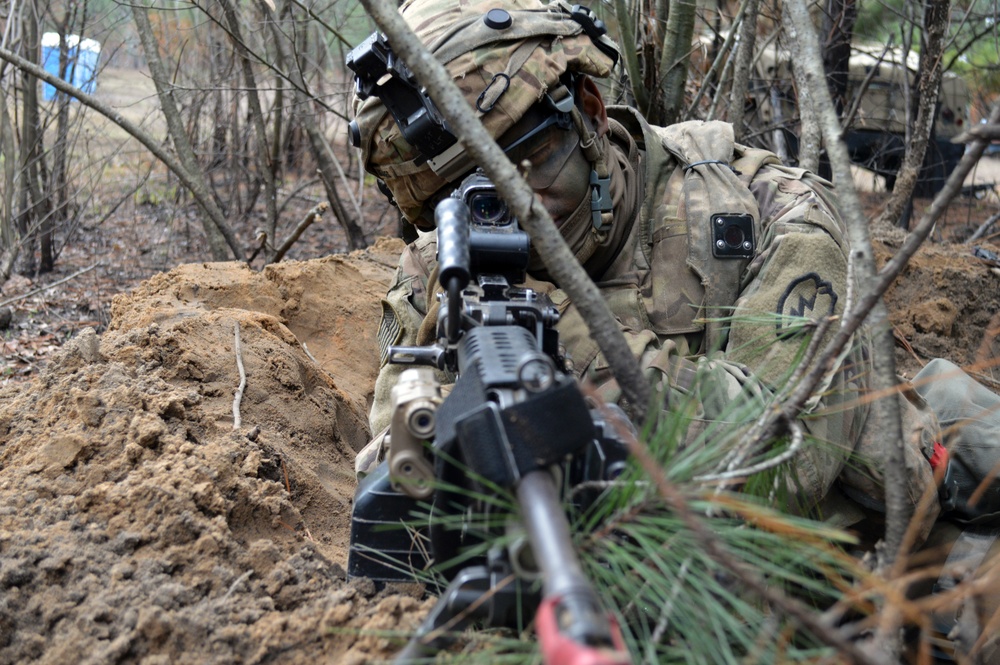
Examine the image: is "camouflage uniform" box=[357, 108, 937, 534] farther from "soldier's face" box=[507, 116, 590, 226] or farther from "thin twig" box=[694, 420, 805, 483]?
"thin twig" box=[694, 420, 805, 483]

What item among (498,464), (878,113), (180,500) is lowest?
(180,500)

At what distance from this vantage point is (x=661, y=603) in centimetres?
108

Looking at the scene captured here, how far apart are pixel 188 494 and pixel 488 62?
1278 millimetres

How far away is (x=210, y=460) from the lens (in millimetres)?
2076

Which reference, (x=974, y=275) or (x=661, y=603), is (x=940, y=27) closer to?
(x=974, y=275)

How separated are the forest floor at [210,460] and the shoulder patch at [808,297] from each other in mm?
353

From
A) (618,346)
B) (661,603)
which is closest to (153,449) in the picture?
(618,346)

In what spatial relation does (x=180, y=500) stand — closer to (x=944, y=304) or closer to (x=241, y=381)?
(x=241, y=381)

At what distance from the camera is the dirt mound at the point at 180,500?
1.55 m

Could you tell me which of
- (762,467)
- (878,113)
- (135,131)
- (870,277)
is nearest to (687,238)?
(870,277)

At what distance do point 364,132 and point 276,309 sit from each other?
1.56 meters

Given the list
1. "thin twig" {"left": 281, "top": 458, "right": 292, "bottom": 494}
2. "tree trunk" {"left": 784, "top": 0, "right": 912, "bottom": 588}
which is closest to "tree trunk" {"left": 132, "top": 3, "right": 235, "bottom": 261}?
"thin twig" {"left": 281, "top": 458, "right": 292, "bottom": 494}

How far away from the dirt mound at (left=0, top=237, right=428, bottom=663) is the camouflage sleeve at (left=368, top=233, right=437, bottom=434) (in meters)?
0.32

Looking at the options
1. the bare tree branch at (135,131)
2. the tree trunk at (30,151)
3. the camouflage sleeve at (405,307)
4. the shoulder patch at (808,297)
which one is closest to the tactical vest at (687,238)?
the shoulder patch at (808,297)
